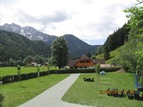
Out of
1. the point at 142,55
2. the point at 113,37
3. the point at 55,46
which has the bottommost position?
the point at 142,55

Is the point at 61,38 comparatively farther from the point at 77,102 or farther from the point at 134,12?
the point at 134,12

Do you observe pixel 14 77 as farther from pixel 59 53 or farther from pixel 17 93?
pixel 59 53

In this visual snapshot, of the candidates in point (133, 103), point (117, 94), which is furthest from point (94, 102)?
point (117, 94)

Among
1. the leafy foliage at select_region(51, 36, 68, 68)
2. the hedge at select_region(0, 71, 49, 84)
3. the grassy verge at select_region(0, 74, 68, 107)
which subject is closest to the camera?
the grassy verge at select_region(0, 74, 68, 107)

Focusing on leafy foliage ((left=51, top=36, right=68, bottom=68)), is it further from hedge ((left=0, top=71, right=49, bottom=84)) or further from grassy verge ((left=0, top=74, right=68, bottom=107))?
grassy verge ((left=0, top=74, right=68, bottom=107))

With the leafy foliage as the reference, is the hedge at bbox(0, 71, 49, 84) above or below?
below

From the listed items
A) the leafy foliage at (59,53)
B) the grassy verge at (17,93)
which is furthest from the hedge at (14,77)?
the leafy foliage at (59,53)

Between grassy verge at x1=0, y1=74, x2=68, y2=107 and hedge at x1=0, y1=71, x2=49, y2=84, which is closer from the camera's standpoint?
grassy verge at x1=0, y1=74, x2=68, y2=107

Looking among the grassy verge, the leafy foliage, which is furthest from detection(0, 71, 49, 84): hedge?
the leafy foliage

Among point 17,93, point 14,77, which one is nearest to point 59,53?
point 14,77

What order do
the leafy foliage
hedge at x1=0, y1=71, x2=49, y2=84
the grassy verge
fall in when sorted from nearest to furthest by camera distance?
the grassy verge
hedge at x1=0, y1=71, x2=49, y2=84
the leafy foliage

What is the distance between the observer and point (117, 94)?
30406 mm

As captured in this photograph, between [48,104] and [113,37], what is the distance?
575 feet

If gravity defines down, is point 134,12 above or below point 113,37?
below
